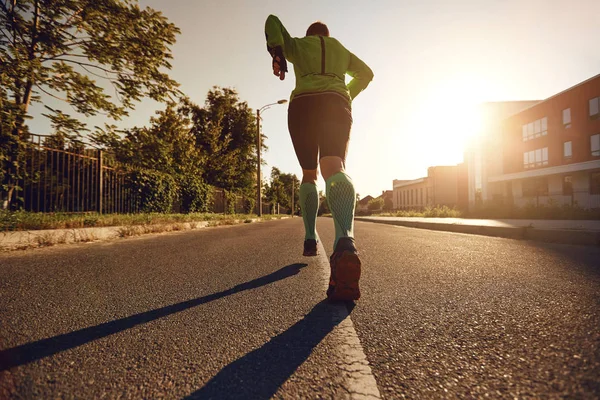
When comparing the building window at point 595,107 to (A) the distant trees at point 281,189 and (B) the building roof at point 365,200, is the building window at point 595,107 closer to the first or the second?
(A) the distant trees at point 281,189

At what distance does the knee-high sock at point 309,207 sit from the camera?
10.1 ft

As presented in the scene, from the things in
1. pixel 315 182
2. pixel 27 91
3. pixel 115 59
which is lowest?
pixel 315 182

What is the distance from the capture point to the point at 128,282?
2619mm

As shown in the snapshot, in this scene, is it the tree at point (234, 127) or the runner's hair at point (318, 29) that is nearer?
the runner's hair at point (318, 29)

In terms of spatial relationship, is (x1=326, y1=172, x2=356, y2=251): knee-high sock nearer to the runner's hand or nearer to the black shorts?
the black shorts

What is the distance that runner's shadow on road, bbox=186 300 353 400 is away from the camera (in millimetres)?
979

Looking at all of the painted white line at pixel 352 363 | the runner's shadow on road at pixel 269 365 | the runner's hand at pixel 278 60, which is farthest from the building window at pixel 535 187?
the runner's shadow on road at pixel 269 365

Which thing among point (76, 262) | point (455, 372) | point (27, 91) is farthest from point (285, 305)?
point (27, 91)

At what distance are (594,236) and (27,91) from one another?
10.7 meters

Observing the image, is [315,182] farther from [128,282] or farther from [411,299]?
[128,282]

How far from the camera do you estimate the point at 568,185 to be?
29.4m

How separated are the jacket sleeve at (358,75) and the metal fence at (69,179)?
6.13 m

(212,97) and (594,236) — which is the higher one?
(212,97)

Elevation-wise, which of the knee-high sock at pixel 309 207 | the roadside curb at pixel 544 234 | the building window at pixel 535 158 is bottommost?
the roadside curb at pixel 544 234
